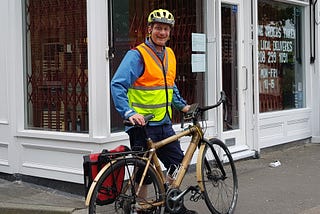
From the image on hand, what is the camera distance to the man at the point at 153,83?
4703 mm

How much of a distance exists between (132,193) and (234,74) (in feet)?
14.2

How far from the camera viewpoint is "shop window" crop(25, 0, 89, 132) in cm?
638

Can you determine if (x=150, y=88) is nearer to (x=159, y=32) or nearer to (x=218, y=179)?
(x=159, y=32)

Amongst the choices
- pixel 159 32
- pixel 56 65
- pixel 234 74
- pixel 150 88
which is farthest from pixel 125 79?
pixel 234 74

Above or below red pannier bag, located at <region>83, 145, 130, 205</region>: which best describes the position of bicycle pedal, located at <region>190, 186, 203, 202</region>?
below

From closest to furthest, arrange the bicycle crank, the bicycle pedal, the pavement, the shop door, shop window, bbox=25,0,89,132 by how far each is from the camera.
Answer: the bicycle crank → the bicycle pedal → the pavement → shop window, bbox=25,0,89,132 → the shop door

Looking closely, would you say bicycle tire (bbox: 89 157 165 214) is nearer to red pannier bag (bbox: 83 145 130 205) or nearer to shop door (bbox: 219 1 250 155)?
red pannier bag (bbox: 83 145 130 205)

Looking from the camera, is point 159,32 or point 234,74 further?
point 234,74

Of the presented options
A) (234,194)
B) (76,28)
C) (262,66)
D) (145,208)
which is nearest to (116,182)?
(145,208)

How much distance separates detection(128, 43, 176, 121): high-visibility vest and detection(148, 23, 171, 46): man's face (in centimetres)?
10

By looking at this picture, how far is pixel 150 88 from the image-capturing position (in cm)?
481

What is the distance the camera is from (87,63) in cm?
626

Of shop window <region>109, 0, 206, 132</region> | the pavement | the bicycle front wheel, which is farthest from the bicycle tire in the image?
shop window <region>109, 0, 206, 132</region>

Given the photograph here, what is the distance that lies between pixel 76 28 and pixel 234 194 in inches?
107
